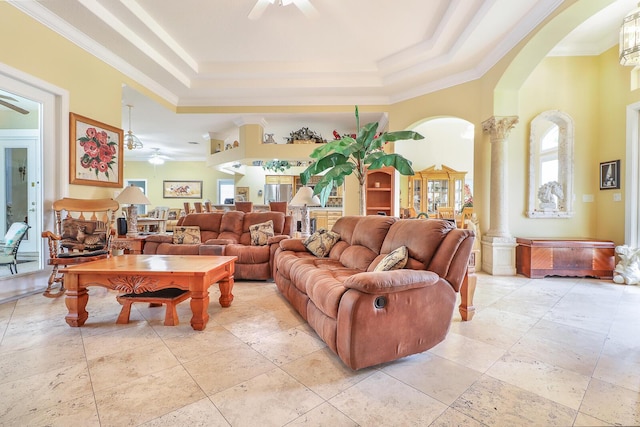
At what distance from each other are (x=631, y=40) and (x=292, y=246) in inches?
158

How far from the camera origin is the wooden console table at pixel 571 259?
163 inches

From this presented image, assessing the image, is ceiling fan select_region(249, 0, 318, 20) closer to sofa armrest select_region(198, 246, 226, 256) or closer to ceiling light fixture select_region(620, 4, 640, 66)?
sofa armrest select_region(198, 246, 226, 256)

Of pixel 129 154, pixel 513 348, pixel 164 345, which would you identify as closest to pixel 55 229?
pixel 164 345

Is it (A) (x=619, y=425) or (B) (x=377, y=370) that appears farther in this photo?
(B) (x=377, y=370)

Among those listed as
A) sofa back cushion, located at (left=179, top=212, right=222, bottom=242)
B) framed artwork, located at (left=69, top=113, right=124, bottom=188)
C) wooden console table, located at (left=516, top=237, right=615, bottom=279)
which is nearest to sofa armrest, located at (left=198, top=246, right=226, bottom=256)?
sofa back cushion, located at (left=179, top=212, right=222, bottom=242)

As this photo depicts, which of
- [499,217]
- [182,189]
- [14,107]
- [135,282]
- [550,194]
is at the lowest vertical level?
[135,282]

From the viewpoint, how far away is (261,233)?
168 inches

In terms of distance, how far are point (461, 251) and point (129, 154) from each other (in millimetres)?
11977

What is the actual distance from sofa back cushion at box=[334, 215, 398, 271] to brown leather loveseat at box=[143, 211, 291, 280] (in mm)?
1258

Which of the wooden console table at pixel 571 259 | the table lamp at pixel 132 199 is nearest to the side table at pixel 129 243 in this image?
the table lamp at pixel 132 199

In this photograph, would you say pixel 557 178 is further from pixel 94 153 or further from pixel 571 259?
pixel 94 153

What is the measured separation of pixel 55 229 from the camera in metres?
3.43

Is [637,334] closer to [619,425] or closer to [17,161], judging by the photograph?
[619,425]

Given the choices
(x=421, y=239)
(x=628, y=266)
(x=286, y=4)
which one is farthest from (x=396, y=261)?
(x=628, y=266)
